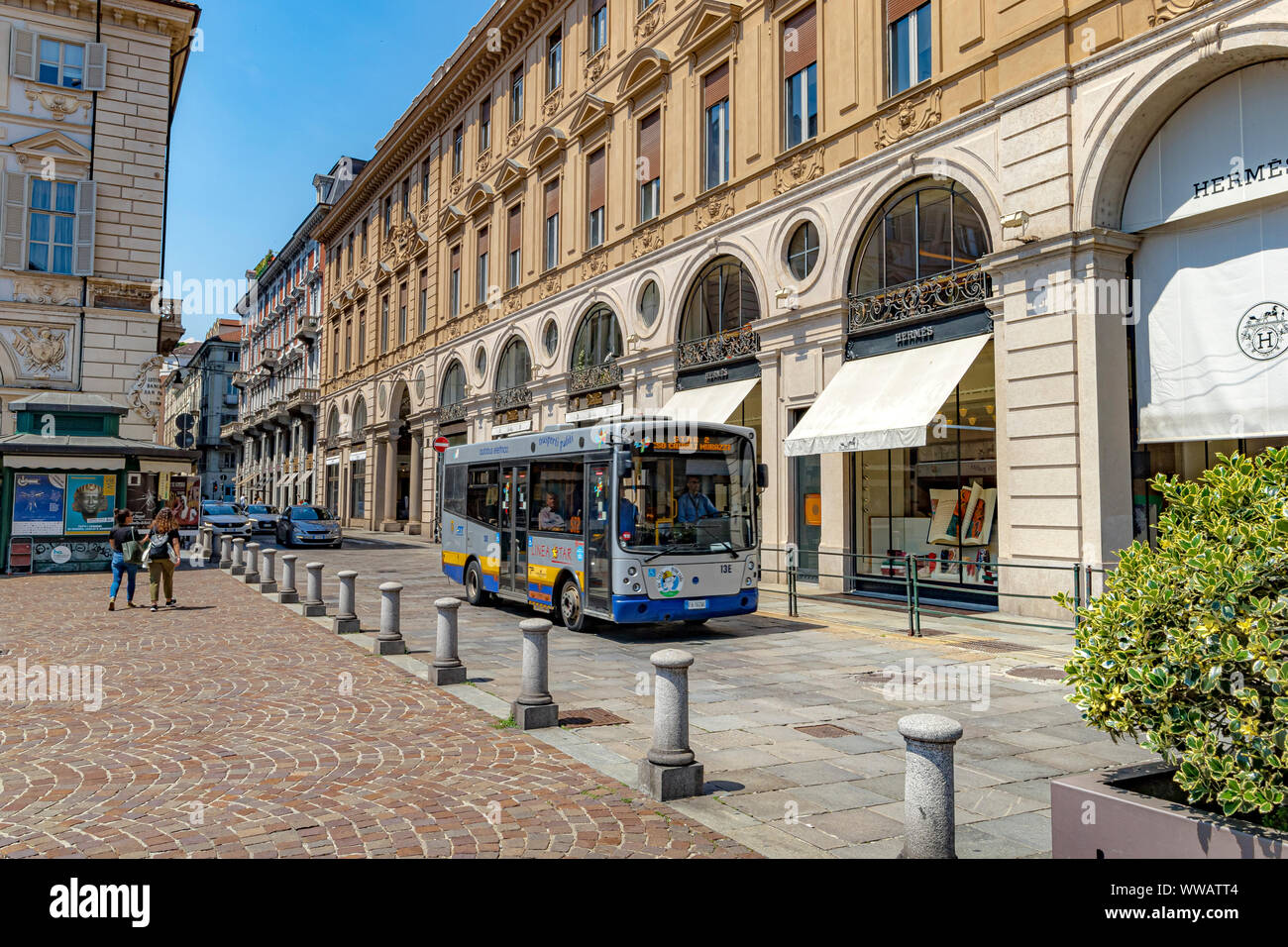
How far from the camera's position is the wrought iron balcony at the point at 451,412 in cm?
3333

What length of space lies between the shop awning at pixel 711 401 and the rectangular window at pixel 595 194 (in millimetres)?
7041

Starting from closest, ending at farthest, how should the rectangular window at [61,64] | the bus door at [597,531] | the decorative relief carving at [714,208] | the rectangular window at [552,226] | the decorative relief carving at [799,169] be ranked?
the bus door at [597,531] → the decorative relief carving at [799,169] → the decorative relief carving at [714,208] → the rectangular window at [61,64] → the rectangular window at [552,226]

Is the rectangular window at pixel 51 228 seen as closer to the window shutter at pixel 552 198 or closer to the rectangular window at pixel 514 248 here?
the rectangular window at pixel 514 248

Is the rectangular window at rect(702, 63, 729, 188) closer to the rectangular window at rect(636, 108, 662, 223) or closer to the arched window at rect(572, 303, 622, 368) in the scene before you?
the rectangular window at rect(636, 108, 662, 223)

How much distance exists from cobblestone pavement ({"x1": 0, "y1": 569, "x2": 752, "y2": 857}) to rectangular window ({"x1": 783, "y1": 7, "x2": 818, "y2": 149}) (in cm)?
1400

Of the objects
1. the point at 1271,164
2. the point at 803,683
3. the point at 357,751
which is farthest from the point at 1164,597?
the point at 1271,164

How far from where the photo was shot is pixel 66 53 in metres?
24.0

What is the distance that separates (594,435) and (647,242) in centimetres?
1219

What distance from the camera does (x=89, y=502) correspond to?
21.0m

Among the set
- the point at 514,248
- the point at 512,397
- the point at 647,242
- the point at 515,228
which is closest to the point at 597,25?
the point at 515,228

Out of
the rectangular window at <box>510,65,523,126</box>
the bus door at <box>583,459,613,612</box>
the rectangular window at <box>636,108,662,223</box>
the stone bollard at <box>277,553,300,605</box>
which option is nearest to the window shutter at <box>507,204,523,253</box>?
the rectangular window at <box>510,65,523,126</box>

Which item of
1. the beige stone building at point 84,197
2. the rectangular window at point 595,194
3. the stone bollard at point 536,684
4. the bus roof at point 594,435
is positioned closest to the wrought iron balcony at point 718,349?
the rectangular window at point 595,194

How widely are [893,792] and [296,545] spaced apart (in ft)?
94.9

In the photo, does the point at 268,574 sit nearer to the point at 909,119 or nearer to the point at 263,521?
the point at 909,119
